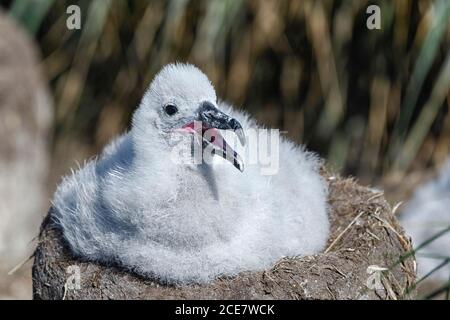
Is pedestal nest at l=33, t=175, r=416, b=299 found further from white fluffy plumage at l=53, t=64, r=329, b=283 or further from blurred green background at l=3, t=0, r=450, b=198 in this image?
blurred green background at l=3, t=0, r=450, b=198

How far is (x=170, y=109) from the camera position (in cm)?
295

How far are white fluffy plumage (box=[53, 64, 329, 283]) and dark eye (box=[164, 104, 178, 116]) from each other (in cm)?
2

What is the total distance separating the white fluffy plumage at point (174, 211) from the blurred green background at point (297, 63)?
282cm

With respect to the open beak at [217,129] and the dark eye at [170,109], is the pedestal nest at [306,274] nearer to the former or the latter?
the open beak at [217,129]

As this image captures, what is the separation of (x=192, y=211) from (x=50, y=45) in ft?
13.4

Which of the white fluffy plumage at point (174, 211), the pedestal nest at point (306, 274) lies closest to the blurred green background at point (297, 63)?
the pedestal nest at point (306, 274)

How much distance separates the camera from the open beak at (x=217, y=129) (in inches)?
112

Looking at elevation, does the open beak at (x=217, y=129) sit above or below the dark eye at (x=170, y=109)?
below

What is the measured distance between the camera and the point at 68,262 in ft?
10.3

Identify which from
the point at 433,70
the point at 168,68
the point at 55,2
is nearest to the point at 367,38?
the point at 433,70

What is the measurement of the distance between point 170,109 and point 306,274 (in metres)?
0.64

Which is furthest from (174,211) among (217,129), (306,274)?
(306,274)

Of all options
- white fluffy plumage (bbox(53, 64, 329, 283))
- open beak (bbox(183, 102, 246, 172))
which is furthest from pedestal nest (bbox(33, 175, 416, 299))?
open beak (bbox(183, 102, 246, 172))

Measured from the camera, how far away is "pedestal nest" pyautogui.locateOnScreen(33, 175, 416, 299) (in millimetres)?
2895
